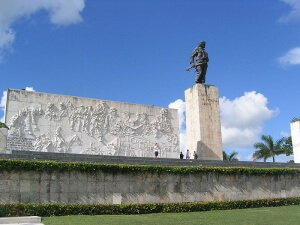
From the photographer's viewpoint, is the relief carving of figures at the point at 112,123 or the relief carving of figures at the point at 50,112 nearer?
the relief carving of figures at the point at 50,112

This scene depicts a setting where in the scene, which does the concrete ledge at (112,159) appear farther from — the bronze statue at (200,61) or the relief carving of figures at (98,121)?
the relief carving of figures at (98,121)

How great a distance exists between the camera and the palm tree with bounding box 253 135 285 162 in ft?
116

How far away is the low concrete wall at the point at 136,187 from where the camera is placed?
10.4 meters

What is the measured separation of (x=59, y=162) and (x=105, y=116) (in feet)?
28.0

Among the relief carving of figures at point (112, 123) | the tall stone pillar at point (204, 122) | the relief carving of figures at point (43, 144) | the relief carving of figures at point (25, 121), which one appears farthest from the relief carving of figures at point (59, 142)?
the tall stone pillar at point (204, 122)

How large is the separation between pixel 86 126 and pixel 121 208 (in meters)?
8.40

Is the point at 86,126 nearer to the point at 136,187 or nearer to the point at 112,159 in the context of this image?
the point at 112,159

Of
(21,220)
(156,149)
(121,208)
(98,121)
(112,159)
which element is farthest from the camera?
(98,121)

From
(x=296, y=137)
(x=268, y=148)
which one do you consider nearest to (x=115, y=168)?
(x=296, y=137)

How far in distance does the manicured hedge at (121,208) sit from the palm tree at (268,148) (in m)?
23.0

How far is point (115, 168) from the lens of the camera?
1154cm

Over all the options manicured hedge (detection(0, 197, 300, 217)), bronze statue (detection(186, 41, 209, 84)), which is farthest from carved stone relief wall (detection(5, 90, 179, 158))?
manicured hedge (detection(0, 197, 300, 217))

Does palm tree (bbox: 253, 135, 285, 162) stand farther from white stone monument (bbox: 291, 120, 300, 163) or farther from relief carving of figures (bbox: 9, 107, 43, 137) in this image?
relief carving of figures (bbox: 9, 107, 43, 137)

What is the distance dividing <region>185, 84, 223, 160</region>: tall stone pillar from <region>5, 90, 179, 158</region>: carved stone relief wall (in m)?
2.81
